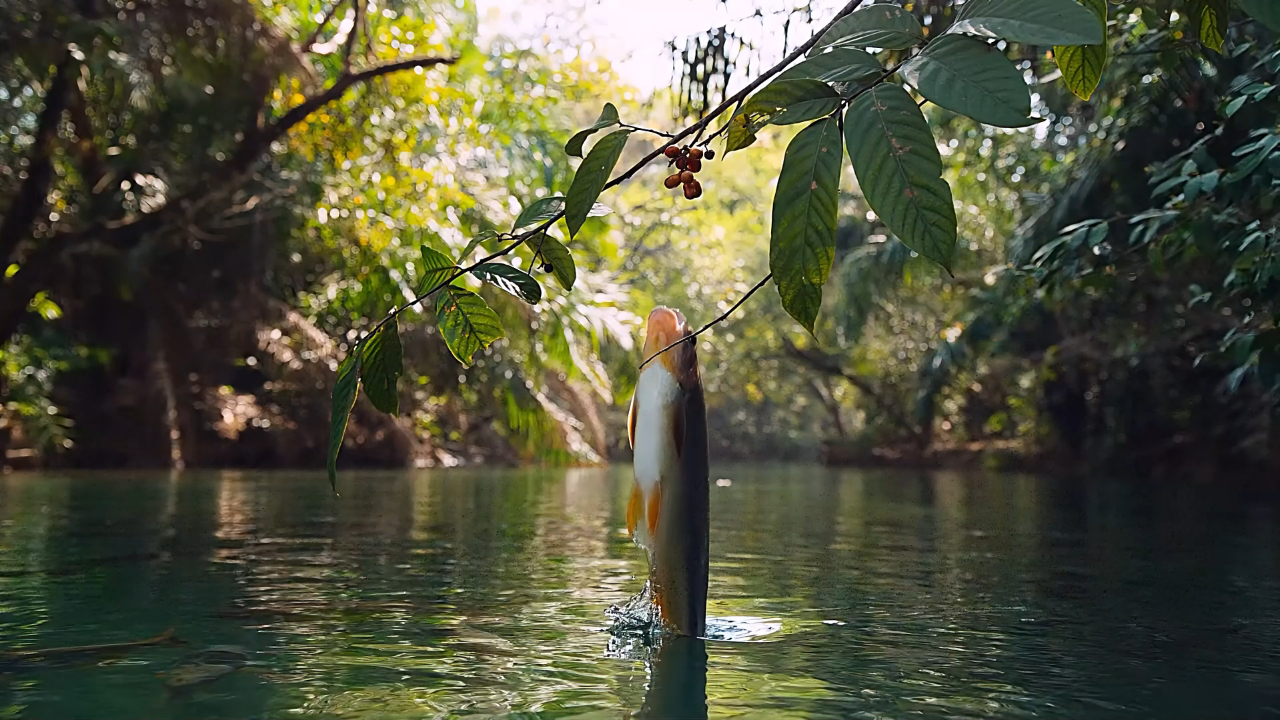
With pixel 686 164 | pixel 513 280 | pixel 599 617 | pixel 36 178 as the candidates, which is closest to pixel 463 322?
pixel 513 280

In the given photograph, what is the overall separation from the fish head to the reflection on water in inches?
25.1

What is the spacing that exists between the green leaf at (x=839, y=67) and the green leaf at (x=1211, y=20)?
52 cm

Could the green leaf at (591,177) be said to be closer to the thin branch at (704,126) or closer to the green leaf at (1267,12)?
Result: the thin branch at (704,126)

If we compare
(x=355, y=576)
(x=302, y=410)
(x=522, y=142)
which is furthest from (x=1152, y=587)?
(x=302, y=410)

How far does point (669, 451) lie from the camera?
2600 millimetres

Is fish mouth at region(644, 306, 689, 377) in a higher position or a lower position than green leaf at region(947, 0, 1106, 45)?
lower

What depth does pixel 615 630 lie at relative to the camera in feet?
9.89

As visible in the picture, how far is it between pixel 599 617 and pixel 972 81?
2.54 m

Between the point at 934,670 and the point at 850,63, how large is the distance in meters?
1.82

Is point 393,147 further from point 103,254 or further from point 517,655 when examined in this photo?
point 517,655

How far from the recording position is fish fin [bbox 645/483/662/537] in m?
2.61

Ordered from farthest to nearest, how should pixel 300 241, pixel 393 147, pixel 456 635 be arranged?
pixel 300 241, pixel 393 147, pixel 456 635

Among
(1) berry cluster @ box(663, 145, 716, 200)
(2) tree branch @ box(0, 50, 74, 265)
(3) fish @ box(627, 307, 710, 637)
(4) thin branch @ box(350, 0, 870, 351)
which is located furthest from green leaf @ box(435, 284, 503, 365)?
(2) tree branch @ box(0, 50, 74, 265)

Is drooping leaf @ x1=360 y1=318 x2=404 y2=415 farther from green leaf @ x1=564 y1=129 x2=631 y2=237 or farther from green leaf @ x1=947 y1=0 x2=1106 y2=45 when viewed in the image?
green leaf @ x1=947 y1=0 x2=1106 y2=45
